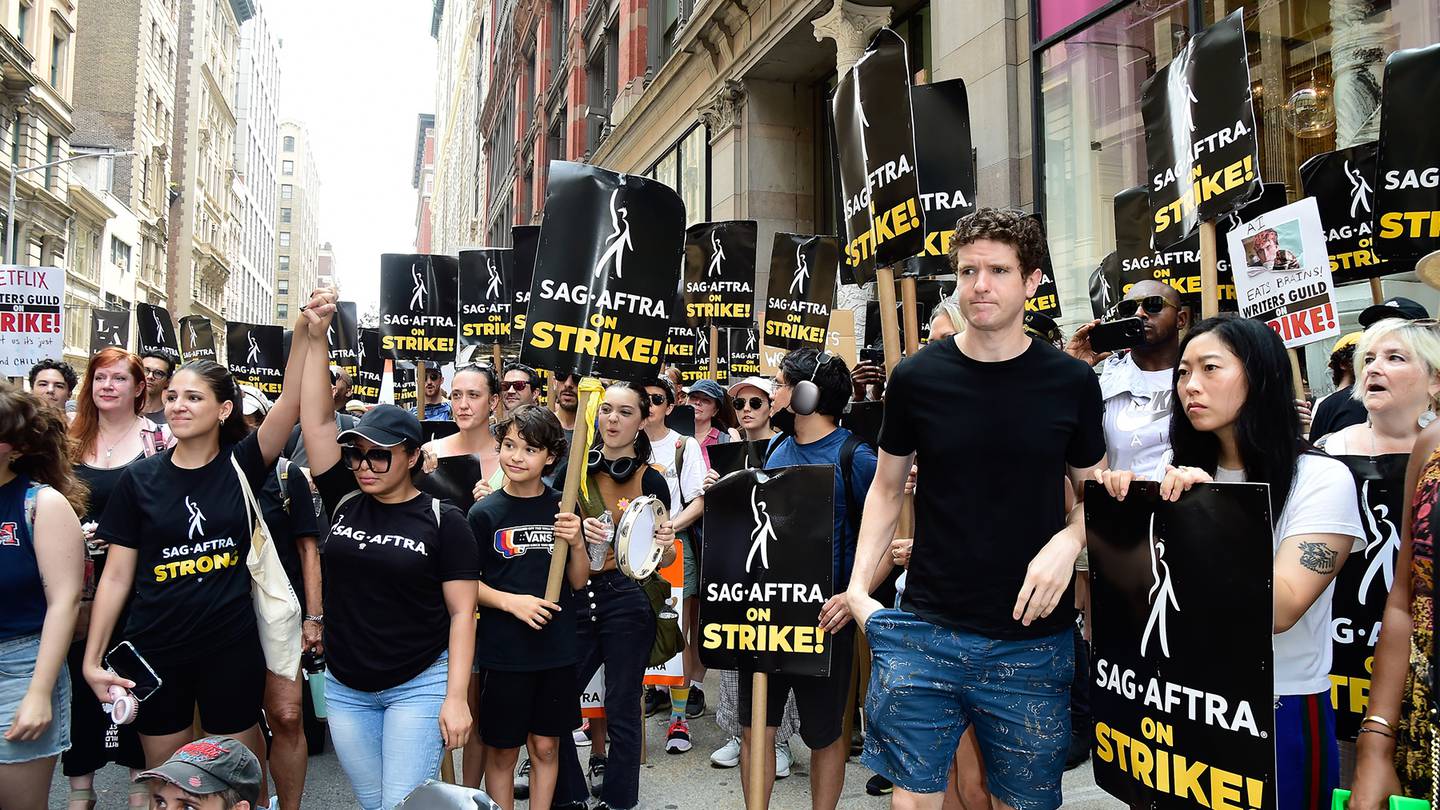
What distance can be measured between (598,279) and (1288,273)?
144 inches

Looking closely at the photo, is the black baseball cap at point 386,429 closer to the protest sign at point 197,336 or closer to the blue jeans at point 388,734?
the blue jeans at point 388,734

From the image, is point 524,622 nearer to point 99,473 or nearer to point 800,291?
point 99,473

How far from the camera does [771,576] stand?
3961mm

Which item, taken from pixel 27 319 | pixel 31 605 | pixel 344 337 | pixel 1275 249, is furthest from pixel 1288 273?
pixel 27 319

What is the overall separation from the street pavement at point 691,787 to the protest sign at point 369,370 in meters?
8.43

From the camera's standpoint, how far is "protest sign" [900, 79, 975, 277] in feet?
19.7

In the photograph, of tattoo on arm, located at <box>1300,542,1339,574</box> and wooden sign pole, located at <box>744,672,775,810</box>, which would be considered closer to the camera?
tattoo on arm, located at <box>1300,542,1339,574</box>

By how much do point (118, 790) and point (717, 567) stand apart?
353 centimetres

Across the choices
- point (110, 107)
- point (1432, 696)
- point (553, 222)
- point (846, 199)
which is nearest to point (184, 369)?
point (553, 222)

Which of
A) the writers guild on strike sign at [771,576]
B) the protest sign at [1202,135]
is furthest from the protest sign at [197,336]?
the protest sign at [1202,135]

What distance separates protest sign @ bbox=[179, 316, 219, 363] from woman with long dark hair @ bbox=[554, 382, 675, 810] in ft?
35.1

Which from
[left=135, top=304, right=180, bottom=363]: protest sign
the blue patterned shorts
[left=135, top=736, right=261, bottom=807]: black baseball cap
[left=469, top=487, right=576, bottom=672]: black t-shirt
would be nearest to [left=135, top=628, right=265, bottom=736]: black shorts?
[left=135, top=736, right=261, bottom=807]: black baseball cap

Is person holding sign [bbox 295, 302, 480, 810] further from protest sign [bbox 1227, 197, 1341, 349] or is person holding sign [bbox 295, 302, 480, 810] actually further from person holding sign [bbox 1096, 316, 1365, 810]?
protest sign [bbox 1227, 197, 1341, 349]

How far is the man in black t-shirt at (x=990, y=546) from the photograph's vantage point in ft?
9.14
